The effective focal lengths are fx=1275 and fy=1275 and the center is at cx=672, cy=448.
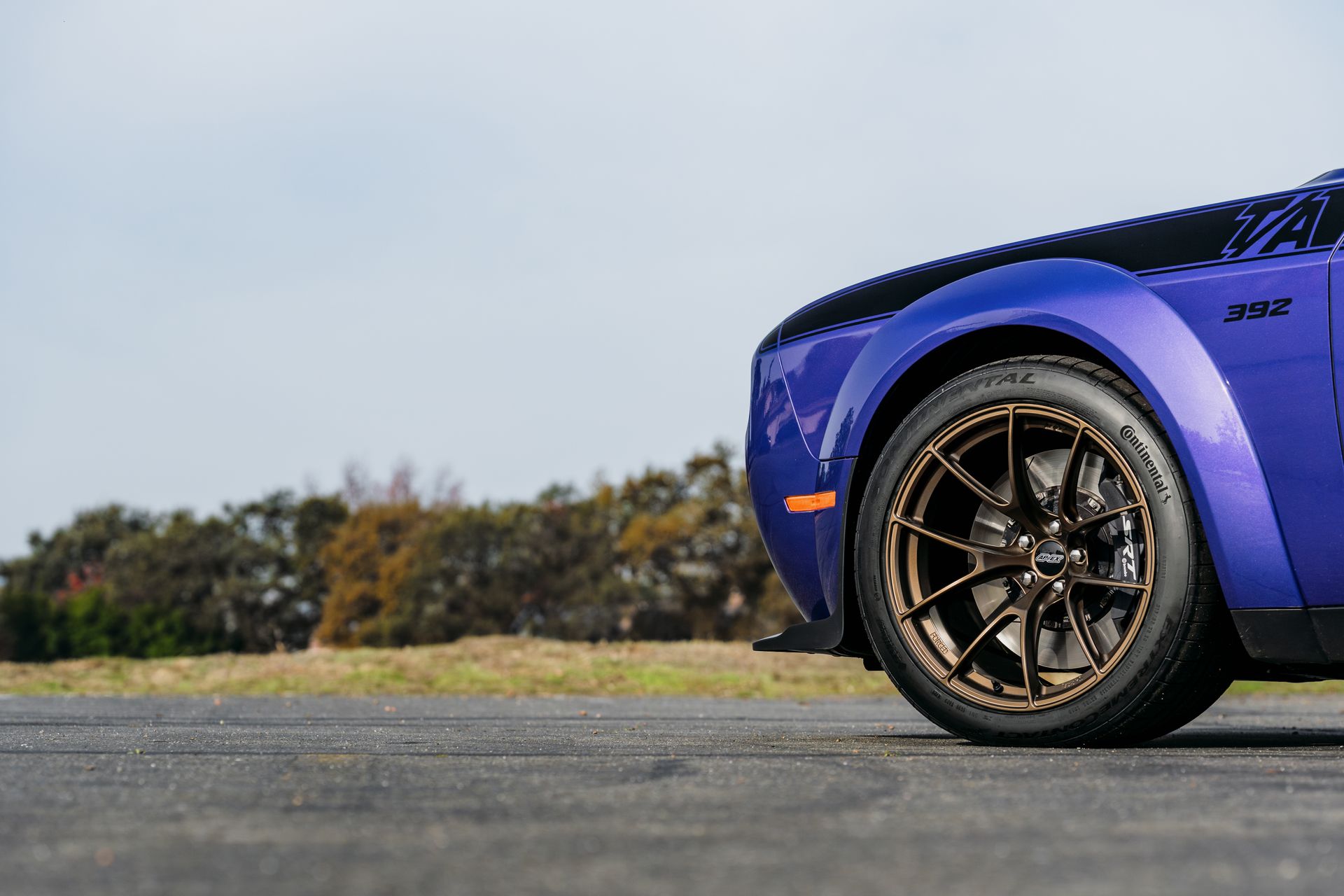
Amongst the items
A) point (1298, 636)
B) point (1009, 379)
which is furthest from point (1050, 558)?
point (1298, 636)

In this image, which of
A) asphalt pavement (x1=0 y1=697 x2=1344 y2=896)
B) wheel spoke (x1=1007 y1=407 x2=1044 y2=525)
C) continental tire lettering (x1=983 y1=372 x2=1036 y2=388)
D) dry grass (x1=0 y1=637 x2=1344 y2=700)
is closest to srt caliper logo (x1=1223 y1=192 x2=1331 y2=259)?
continental tire lettering (x1=983 y1=372 x2=1036 y2=388)

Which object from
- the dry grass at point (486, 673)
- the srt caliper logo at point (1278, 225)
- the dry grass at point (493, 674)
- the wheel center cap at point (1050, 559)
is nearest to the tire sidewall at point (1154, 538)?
the wheel center cap at point (1050, 559)

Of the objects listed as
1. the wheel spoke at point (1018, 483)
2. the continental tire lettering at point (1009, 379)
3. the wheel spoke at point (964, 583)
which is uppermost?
the continental tire lettering at point (1009, 379)

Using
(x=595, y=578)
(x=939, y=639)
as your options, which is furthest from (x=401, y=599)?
(x=939, y=639)

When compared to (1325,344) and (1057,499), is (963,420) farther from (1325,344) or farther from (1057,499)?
(1325,344)

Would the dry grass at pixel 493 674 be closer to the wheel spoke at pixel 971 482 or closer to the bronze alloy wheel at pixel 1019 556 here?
the bronze alloy wheel at pixel 1019 556

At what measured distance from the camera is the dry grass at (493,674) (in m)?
13.4

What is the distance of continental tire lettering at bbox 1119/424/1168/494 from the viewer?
346 cm

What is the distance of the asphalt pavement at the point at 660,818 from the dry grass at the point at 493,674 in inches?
372

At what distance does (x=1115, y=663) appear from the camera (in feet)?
11.4

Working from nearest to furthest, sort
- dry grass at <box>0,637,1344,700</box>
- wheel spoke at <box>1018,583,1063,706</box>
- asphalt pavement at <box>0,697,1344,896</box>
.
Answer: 1. asphalt pavement at <box>0,697,1344,896</box>
2. wheel spoke at <box>1018,583,1063,706</box>
3. dry grass at <box>0,637,1344,700</box>

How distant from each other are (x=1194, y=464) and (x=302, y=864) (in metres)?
2.57

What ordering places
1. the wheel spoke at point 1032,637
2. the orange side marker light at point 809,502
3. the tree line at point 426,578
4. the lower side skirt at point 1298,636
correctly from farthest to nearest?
the tree line at point 426,578
the orange side marker light at point 809,502
the wheel spoke at point 1032,637
the lower side skirt at point 1298,636

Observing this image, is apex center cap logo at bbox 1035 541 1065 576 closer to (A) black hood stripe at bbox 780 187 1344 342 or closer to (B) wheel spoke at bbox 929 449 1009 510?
(B) wheel spoke at bbox 929 449 1009 510
